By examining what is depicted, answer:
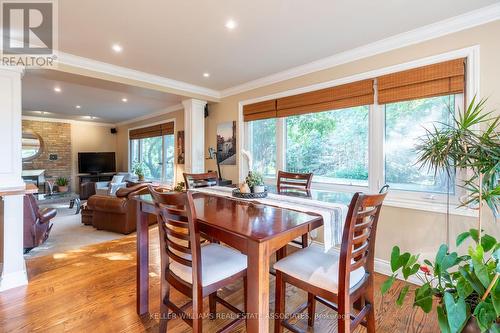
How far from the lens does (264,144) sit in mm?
4008

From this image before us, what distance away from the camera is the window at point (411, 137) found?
2375 mm

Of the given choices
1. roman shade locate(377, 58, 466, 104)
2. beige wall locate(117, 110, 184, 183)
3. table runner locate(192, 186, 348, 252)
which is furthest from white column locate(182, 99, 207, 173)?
roman shade locate(377, 58, 466, 104)

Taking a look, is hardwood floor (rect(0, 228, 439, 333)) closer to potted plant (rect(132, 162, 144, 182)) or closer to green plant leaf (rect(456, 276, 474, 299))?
green plant leaf (rect(456, 276, 474, 299))

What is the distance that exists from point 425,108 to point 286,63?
168 cm

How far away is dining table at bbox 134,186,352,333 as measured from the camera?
3.69 ft

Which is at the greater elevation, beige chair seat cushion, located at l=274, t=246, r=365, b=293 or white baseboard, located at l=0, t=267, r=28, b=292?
beige chair seat cushion, located at l=274, t=246, r=365, b=293

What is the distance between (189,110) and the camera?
4.32 meters

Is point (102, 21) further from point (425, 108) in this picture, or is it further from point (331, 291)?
point (425, 108)

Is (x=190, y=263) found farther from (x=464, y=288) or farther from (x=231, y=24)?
→ (x=231, y=24)

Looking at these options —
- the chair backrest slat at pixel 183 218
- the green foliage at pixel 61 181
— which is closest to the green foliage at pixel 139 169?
the green foliage at pixel 61 181

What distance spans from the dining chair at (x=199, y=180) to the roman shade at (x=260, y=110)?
1.37 metres

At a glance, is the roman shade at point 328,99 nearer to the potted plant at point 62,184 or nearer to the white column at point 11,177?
the white column at point 11,177

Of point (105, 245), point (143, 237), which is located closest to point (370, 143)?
point (143, 237)

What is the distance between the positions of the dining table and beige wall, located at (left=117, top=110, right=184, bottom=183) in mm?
3539
